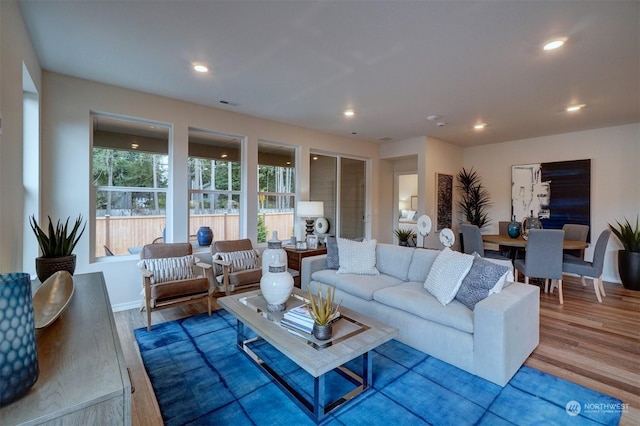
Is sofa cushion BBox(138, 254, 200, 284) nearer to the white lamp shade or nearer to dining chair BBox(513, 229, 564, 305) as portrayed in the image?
the white lamp shade

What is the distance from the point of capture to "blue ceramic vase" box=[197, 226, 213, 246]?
4.27 m

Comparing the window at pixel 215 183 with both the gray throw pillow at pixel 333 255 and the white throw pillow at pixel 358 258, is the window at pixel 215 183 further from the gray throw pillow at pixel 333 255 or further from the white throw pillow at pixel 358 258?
the white throw pillow at pixel 358 258

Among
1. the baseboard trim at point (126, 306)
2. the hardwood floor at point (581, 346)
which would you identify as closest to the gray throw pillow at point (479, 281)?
the hardwood floor at point (581, 346)

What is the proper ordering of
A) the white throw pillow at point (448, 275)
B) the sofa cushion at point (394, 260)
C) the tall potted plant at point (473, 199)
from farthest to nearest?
the tall potted plant at point (473, 199) < the sofa cushion at point (394, 260) < the white throw pillow at point (448, 275)

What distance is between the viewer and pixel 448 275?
2629 mm

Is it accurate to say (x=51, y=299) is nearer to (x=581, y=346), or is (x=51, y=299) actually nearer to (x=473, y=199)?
(x=581, y=346)

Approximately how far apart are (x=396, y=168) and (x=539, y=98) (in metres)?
3.51

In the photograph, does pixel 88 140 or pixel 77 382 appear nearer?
pixel 77 382

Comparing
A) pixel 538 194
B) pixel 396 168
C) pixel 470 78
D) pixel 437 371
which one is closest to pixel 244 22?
pixel 470 78

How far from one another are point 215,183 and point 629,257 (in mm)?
6463

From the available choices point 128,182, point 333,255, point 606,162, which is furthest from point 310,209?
point 606,162

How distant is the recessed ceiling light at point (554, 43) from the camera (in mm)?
2373

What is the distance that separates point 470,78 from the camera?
311cm

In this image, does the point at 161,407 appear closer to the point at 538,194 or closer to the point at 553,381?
the point at 553,381
